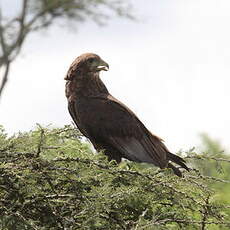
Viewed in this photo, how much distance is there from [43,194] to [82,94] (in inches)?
68.1

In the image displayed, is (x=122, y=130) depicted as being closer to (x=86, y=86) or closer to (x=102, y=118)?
(x=102, y=118)

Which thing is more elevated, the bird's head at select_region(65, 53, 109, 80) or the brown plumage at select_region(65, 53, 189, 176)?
the bird's head at select_region(65, 53, 109, 80)

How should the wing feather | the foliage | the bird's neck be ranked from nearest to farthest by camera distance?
the foliage → the wing feather → the bird's neck

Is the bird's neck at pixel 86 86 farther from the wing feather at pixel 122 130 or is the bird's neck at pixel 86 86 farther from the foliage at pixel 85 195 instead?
the foliage at pixel 85 195

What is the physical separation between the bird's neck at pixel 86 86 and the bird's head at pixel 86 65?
1.7 inches

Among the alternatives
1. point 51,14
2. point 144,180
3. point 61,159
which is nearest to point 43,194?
point 61,159

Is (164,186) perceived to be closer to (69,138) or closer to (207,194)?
(207,194)

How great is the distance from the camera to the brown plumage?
207 inches

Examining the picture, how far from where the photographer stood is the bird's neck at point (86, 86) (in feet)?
17.5

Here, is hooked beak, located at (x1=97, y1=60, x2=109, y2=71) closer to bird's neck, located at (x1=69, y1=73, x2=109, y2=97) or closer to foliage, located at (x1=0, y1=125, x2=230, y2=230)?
bird's neck, located at (x1=69, y1=73, x2=109, y2=97)

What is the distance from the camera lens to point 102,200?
3646mm

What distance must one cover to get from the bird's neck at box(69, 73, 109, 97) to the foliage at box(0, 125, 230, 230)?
1.29 m

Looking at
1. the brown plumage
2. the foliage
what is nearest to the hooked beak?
the brown plumage

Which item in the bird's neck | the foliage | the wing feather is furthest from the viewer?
the bird's neck
